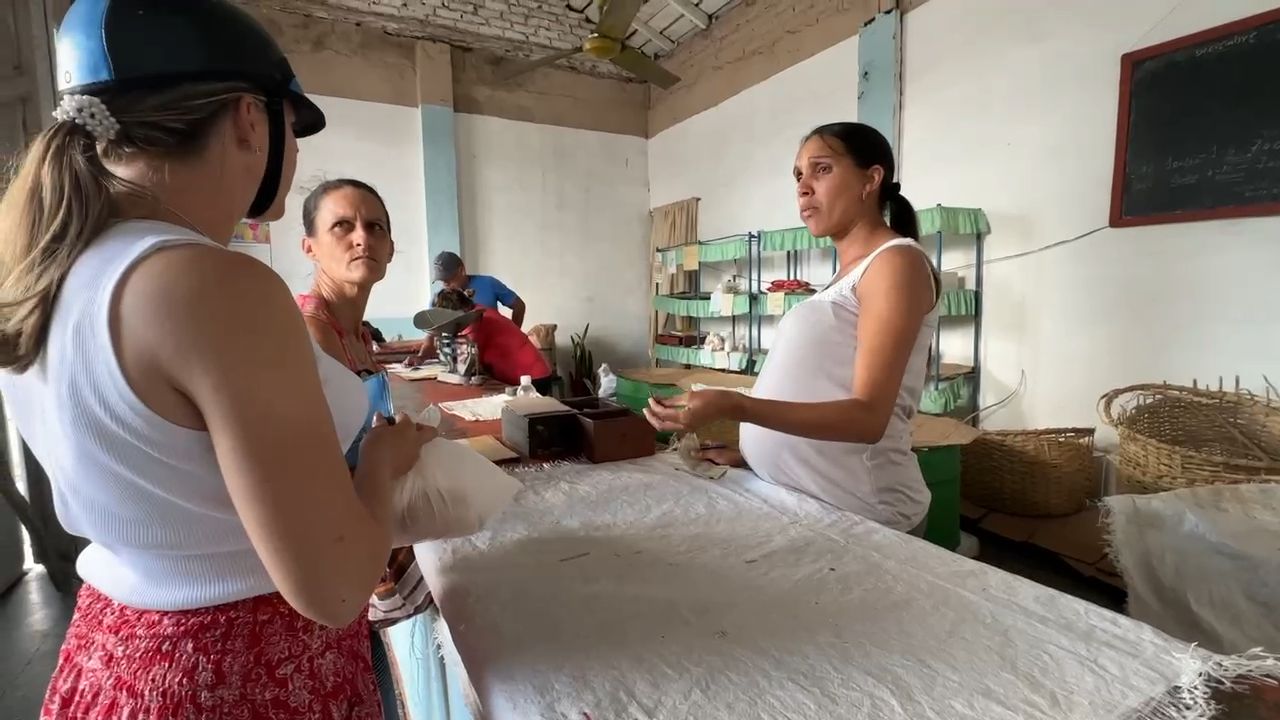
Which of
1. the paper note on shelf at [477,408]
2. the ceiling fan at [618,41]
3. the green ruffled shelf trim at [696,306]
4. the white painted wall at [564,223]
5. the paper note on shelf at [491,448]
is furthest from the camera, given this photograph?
the white painted wall at [564,223]

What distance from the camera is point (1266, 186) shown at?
251 cm

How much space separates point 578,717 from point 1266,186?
3408 millimetres

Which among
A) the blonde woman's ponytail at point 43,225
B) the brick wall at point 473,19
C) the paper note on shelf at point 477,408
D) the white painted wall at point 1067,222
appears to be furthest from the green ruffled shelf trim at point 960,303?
the brick wall at point 473,19

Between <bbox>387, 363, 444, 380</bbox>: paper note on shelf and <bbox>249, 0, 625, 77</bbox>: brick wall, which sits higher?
<bbox>249, 0, 625, 77</bbox>: brick wall

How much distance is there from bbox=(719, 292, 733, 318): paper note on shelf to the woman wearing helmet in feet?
15.1

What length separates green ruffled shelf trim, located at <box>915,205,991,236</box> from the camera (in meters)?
3.50

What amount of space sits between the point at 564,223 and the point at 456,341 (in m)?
4.02

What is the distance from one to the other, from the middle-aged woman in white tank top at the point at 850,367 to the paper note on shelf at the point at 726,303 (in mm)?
3645

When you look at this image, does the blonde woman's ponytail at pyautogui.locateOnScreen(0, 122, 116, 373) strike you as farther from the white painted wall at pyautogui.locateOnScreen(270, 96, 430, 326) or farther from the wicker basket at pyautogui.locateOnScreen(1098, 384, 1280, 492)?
the white painted wall at pyautogui.locateOnScreen(270, 96, 430, 326)

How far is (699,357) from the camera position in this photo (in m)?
5.73

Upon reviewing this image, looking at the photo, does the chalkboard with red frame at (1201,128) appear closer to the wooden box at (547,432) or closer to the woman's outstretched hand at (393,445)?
the wooden box at (547,432)

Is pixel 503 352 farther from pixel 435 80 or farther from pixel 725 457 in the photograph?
pixel 435 80

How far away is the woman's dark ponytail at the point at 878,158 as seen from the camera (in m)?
1.44

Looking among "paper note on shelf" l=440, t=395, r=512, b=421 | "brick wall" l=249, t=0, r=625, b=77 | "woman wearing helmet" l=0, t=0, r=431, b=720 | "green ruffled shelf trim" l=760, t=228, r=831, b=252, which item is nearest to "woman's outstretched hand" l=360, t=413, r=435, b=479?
"woman wearing helmet" l=0, t=0, r=431, b=720
